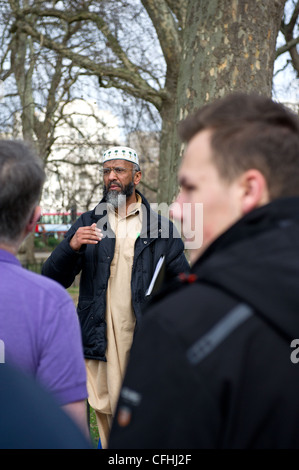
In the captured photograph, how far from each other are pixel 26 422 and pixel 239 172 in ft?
2.63

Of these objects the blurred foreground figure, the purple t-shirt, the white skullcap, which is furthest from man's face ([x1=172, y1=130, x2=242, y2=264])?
the white skullcap

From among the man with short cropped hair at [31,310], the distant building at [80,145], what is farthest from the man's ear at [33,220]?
the distant building at [80,145]

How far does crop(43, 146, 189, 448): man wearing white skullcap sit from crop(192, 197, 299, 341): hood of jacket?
2.65m

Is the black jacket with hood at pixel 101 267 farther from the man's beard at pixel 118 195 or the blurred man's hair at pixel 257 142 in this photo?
the blurred man's hair at pixel 257 142

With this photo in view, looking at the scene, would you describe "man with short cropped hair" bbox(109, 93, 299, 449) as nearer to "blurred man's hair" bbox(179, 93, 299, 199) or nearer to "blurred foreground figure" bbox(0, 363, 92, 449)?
"blurred man's hair" bbox(179, 93, 299, 199)

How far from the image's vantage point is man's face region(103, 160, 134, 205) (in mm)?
4367

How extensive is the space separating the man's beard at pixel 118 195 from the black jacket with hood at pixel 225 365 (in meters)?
3.20

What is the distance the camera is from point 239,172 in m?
1.37

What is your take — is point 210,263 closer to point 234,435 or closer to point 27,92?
point 234,435

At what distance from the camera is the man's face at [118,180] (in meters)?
4.37

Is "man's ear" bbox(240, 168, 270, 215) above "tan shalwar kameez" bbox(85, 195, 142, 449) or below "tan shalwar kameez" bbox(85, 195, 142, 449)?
above

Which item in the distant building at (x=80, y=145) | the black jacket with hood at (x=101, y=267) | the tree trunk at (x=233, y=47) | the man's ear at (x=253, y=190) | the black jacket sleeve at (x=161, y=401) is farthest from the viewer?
the distant building at (x=80, y=145)

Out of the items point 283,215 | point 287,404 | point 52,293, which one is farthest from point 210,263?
point 52,293

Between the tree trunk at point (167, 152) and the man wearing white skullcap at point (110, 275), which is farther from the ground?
the tree trunk at point (167, 152)
